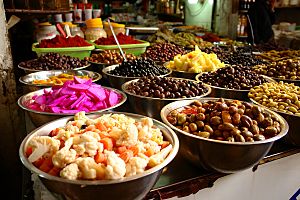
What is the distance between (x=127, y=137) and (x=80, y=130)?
23 centimetres

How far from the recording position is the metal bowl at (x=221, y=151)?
98cm

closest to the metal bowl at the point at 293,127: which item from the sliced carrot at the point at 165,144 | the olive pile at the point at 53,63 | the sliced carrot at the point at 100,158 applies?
the sliced carrot at the point at 165,144

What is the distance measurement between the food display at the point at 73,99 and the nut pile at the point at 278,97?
30.1 inches

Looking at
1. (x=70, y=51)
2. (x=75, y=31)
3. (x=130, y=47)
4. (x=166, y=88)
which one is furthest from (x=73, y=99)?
(x=75, y=31)

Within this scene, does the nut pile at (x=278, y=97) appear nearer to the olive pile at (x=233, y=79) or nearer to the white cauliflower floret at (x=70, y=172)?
the olive pile at (x=233, y=79)

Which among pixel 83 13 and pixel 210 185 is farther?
pixel 83 13

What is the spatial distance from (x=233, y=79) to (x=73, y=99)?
3.19 feet

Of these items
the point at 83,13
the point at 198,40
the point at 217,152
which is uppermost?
the point at 83,13

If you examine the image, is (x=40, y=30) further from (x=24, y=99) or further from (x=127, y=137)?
(x=127, y=137)

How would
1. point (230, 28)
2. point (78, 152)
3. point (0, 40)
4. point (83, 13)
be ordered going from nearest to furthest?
point (78, 152) → point (0, 40) → point (83, 13) → point (230, 28)

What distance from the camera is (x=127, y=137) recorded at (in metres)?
0.91

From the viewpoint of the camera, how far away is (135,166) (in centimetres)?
81

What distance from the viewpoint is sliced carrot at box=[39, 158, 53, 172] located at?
823 millimetres

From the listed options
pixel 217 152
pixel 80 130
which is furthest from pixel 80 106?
pixel 217 152
